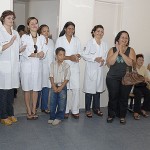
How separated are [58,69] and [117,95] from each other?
42.7 inches

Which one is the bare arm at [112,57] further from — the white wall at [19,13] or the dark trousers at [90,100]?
the white wall at [19,13]

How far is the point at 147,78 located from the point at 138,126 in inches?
43.2

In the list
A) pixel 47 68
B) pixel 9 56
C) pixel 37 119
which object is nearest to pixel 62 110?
pixel 37 119

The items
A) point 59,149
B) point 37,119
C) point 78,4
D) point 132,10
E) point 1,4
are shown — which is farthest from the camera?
point 132,10

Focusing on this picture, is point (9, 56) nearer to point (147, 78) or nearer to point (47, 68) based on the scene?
point (47, 68)

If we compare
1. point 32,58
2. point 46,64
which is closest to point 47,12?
point 46,64

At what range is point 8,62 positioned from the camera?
3654 millimetres

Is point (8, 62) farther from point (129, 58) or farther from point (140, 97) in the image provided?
point (140, 97)

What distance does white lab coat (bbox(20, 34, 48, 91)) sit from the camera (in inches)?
154

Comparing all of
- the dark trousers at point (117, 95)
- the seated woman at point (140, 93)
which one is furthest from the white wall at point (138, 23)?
the dark trousers at point (117, 95)

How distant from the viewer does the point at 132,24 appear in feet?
17.1

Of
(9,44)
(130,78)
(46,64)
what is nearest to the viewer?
(9,44)

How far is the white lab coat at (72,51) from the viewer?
13.7ft

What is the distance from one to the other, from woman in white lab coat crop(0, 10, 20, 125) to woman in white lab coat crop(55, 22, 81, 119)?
2.61ft
